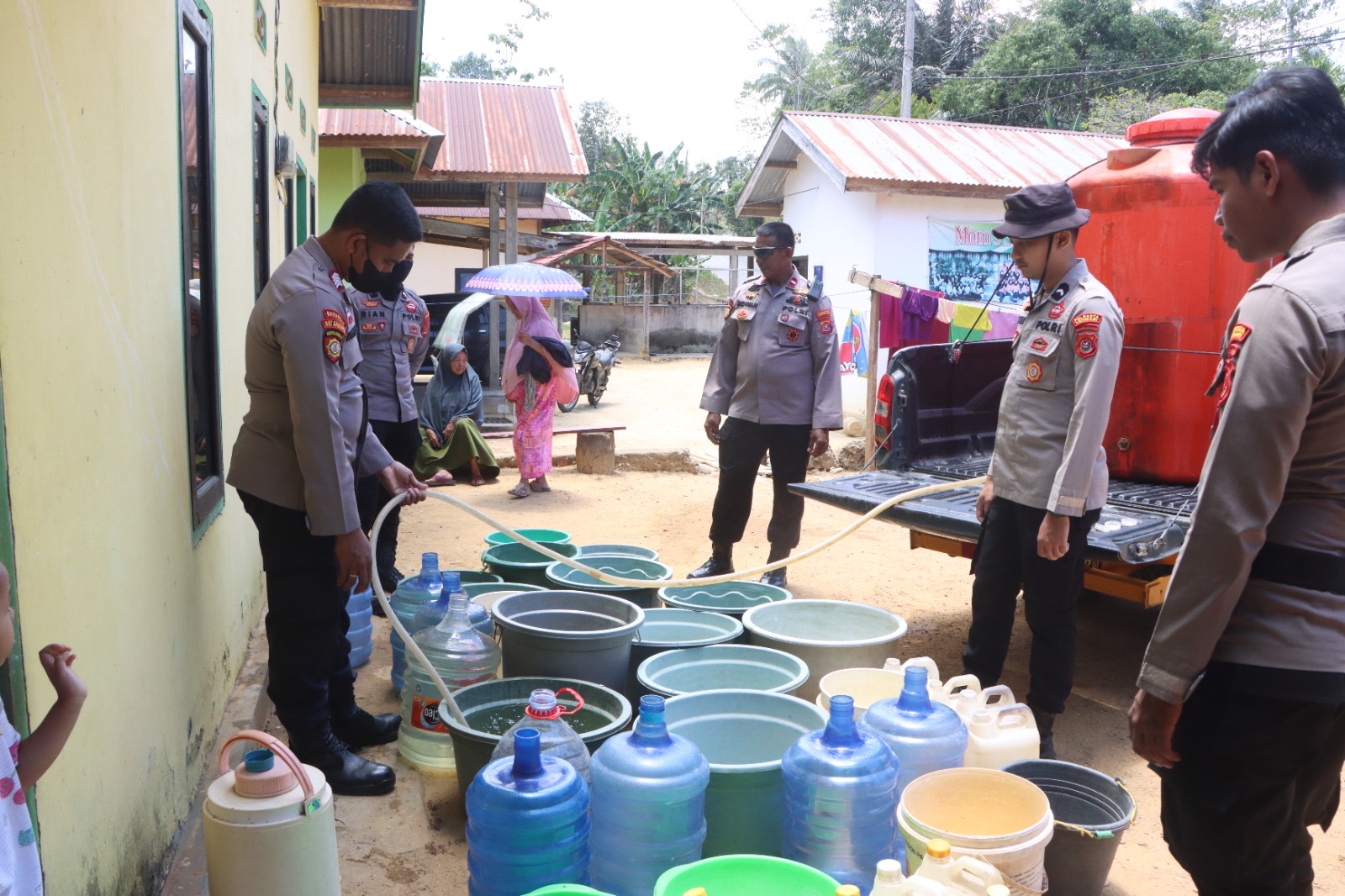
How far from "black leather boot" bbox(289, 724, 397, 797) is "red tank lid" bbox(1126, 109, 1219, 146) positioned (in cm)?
503

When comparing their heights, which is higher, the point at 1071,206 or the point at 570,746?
the point at 1071,206

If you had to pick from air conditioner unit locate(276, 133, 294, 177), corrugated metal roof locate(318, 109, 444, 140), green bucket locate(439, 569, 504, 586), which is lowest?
green bucket locate(439, 569, 504, 586)

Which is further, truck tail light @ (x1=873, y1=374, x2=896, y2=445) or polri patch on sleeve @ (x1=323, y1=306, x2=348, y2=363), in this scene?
truck tail light @ (x1=873, y1=374, x2=896, y2=445)

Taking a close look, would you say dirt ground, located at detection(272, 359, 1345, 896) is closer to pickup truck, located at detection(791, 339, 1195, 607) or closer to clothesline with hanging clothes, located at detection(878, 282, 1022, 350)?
pickup truck, located at detection(791, 339, 1195, 607)

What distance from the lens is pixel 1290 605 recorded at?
1880 millimetres

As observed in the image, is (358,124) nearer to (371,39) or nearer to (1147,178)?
(371,39)

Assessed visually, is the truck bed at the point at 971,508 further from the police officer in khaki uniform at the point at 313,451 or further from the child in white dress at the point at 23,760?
the child in white dress at the point at 23,760

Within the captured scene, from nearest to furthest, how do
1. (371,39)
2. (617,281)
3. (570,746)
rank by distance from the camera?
(570,746)
(371,39)
(617,281)

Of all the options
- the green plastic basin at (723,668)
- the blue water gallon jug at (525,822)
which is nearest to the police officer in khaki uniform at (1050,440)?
the green plastic basin at (723,668)

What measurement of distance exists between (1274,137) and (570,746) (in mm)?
2296

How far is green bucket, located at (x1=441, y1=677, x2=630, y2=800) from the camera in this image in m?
3.22

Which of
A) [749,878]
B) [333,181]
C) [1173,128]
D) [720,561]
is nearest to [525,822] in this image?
[749,878]

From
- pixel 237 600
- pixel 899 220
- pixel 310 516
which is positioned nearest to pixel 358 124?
pixel 899 220

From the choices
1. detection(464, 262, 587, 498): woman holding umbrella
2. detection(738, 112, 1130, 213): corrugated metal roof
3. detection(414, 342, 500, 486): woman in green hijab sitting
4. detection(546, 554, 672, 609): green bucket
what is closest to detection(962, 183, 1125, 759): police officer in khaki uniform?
detection(546, 554, 672, 609): green bucket
